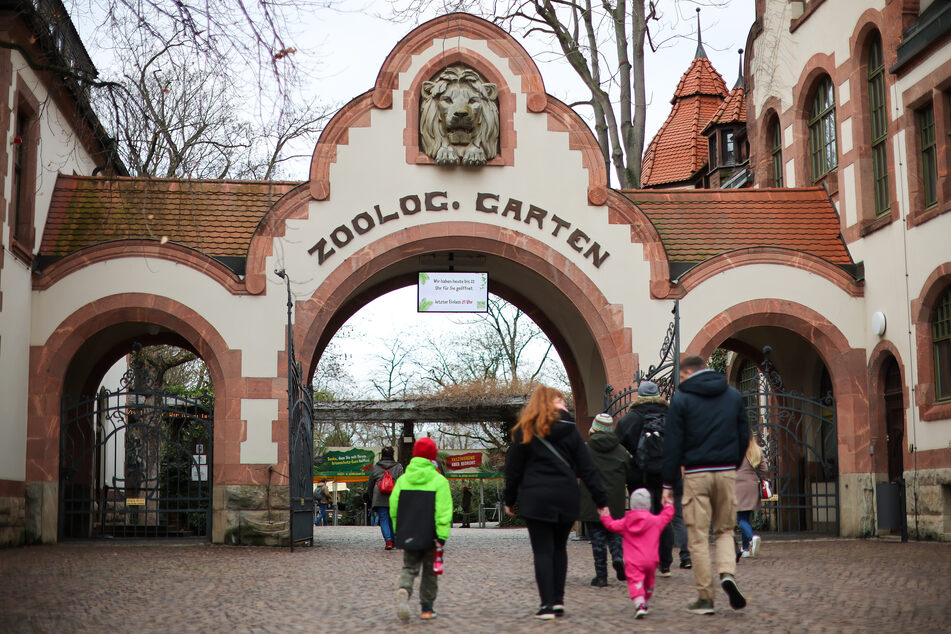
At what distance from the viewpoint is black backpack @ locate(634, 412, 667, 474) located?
1091cm

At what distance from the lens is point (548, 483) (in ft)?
26.9

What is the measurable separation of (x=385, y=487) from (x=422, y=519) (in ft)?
28.2

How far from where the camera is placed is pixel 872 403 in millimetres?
18219

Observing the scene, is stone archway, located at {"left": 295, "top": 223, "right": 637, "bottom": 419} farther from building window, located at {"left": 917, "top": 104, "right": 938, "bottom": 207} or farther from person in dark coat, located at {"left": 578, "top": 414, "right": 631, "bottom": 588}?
person in dark coat, located at {"left": 578, "top": 414, "right": 631, "bottom": 588}

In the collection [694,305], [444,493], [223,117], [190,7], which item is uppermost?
[223,117]

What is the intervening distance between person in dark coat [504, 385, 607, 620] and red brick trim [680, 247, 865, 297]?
10387 millimetres

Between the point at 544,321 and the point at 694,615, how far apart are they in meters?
14.3

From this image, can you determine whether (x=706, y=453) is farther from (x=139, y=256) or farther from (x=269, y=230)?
(x=139, y=256)

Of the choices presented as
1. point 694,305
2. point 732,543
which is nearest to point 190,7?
point 732,543

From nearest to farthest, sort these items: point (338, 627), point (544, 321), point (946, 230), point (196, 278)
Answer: point (338, 627), point (946, 230), point (196, 278), point (544, 321)

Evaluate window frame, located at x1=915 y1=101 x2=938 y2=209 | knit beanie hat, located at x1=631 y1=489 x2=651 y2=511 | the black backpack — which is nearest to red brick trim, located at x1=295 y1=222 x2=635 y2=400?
window frame, located at x1=915 y1=101 x2=938 y2=209

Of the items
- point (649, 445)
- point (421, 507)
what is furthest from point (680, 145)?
point (421, 507)

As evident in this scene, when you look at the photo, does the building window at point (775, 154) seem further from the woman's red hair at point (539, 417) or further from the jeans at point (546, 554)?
the jeans at point (546, 554)

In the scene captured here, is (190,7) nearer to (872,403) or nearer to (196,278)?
(196,278)
